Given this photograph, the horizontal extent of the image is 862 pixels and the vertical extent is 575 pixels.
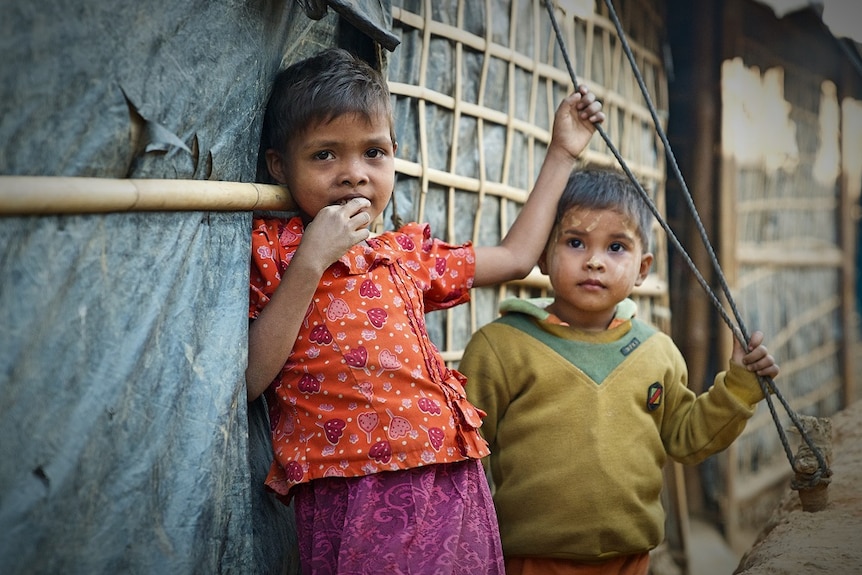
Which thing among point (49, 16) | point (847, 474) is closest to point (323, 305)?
point (49, 16)

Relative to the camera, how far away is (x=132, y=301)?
5.21ft

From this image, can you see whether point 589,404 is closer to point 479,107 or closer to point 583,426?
point 583,426

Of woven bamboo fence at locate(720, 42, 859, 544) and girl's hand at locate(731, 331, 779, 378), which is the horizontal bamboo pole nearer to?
girl's hand at locate(731, 331, 779, 378)

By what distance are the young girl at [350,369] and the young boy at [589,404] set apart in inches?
12.8

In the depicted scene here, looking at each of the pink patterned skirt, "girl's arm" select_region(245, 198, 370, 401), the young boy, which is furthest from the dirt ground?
"girl's arm" select_region(245, 198, 370, 401)

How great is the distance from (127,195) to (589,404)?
51.2 inches

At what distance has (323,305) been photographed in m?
1.88

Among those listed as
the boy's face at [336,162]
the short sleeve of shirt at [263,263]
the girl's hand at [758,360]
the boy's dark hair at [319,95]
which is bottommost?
the girl's hand at [758,360]

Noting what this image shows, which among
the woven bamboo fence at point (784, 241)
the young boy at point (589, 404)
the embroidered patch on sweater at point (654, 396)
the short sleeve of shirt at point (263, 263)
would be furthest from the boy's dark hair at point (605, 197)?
the woven bamboo fence at point (784, 241)

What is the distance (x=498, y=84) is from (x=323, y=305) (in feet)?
4.90

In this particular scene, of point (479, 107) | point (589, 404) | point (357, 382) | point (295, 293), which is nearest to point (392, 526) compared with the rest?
point (357, 382)

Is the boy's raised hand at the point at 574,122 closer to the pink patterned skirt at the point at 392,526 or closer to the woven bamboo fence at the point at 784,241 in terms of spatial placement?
the pink patterned skirt at the point at 392,526

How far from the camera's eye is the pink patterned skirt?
177 cm

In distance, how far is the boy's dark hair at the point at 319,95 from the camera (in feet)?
6.10
